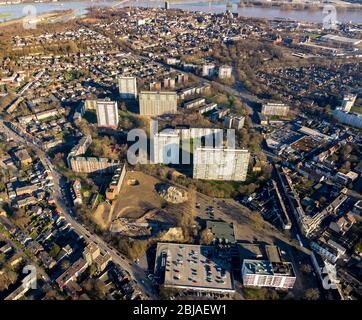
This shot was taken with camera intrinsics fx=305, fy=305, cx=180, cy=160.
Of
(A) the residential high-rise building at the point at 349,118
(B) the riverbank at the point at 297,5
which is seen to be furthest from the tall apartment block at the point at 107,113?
(B) the riverbank at the point at 297,5

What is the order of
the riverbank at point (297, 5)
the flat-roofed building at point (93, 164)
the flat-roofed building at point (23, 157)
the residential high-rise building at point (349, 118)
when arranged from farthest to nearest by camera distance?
the riverbank at point (297, 5)
the residential high-rise building at point (349, 118)
the flat-roofed building at point (23, 157)
the flat-roofed building at point (93, 164)

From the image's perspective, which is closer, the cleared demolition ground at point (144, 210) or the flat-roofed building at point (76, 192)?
the cleared demolition ground at point (144, 210)

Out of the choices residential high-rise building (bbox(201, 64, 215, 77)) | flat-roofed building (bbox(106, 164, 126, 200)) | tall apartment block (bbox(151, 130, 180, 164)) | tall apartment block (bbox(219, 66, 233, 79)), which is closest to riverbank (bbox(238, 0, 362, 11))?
residential high-rise building (bbox(201, 64, 215, 77))

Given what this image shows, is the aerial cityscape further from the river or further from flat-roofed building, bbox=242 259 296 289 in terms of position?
the river

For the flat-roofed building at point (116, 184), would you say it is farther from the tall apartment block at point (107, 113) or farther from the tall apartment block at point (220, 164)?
the tall apartment block at point (107, 113)

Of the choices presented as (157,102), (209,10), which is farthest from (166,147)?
(209,10)

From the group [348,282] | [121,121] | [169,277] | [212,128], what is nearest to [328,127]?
[212,128]
